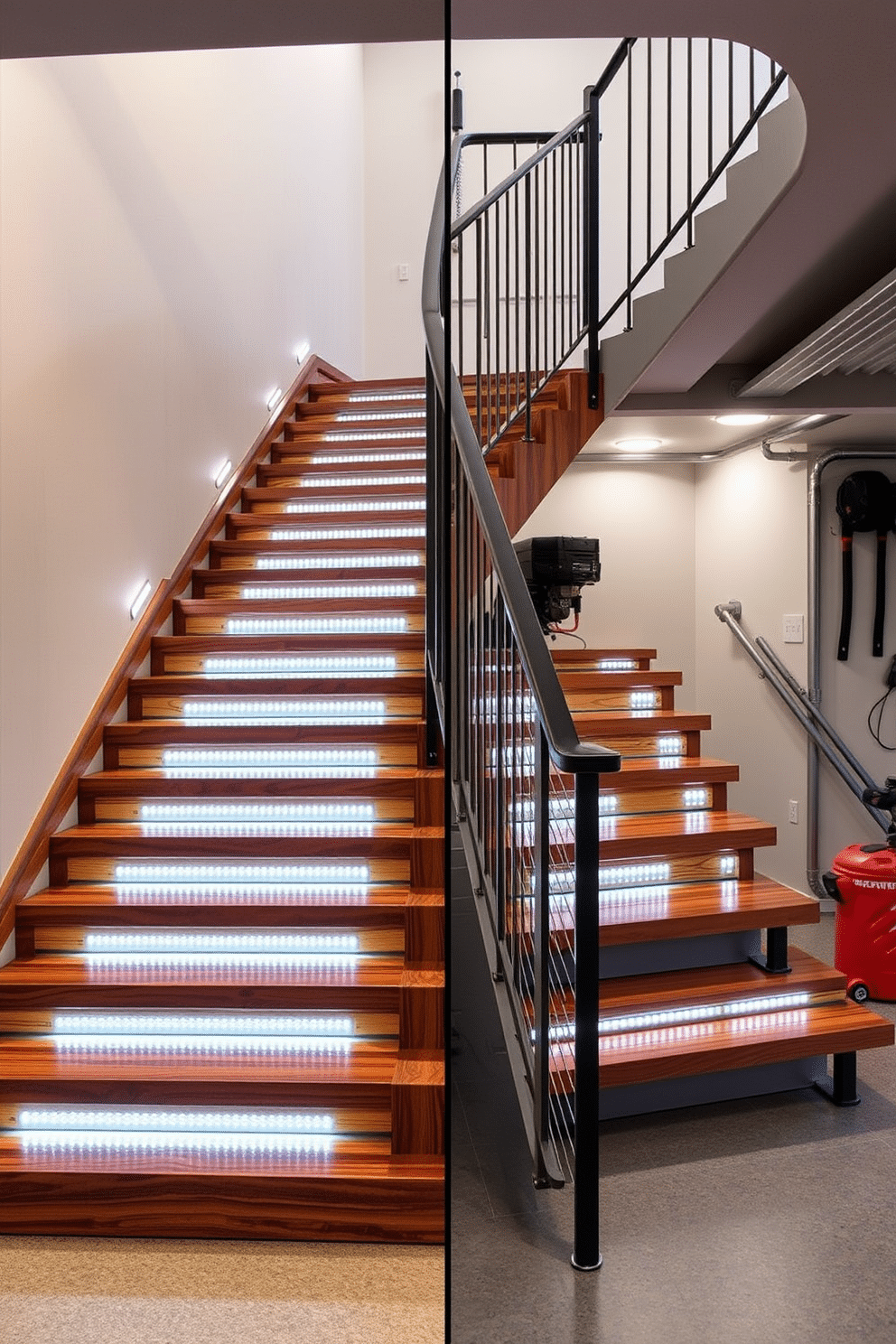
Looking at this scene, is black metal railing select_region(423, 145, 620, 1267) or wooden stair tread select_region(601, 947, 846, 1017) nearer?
black metal railing select_region(423, 145, 620, 1267)

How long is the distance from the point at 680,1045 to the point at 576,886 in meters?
0.96

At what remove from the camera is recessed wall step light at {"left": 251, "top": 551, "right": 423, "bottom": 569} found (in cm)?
371

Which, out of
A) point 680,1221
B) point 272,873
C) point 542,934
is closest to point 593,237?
point 272,873

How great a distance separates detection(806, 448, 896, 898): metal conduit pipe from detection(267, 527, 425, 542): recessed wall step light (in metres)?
1.88

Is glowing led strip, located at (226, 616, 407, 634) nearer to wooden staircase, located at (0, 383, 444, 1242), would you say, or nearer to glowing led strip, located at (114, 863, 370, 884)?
wooden staircase, located at (0, 383, 444, 1242)

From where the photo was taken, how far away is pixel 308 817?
277cm

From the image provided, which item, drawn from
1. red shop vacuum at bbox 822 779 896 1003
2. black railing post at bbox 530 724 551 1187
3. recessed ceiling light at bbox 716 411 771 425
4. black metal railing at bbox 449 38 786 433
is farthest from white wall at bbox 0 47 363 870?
red shop vacuum at bbox 822 779 896 1003

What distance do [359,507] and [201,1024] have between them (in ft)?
7.72

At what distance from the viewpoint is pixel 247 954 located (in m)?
2.42

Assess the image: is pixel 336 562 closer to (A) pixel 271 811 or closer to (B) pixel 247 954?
(A) pixel 271 811

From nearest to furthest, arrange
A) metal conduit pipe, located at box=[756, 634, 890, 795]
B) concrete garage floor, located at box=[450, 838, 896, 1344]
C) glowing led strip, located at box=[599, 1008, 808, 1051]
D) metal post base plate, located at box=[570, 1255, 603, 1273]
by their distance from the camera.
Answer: concrete garage floor, located at box=[450, 838, 896, 1344] < metal post base plate, located at box=[570, 1255, 603, 1273] < glowing led strip, located at box=[599, 1008, 808, 1051] < metal conduit pipe, located at box=[756, 634, 890, 795]

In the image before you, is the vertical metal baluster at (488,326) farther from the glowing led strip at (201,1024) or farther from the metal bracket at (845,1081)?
the metal bracket at (845,1081)

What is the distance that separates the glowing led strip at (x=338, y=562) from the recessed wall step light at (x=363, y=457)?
690mm

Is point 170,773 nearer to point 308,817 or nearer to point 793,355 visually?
point 308,817
